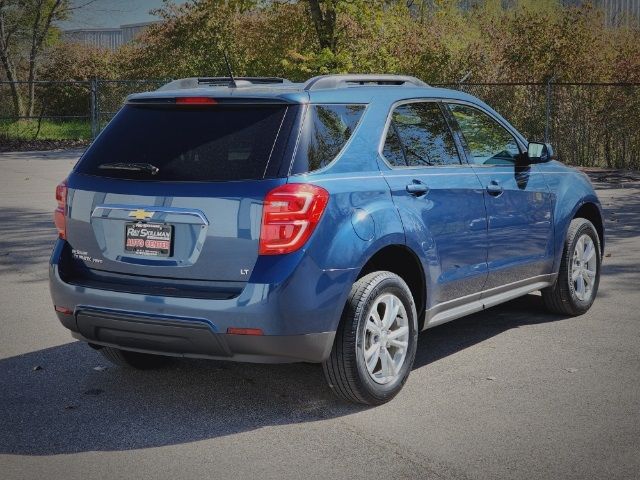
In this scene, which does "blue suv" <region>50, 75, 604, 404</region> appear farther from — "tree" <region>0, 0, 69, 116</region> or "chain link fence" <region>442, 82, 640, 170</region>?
"tree" <region>0, 0, 69, 116</region>

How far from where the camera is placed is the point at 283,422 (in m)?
5.48

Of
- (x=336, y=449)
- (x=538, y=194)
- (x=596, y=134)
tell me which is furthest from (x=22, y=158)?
(x=336, y=449)

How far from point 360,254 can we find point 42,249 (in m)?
6.86

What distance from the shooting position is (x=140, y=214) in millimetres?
5410

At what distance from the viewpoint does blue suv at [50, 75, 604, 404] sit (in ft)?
17.0

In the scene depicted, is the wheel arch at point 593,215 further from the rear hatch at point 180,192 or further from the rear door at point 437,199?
the rear hatch at point 180,192

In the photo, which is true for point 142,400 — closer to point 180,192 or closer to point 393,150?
point 180,192

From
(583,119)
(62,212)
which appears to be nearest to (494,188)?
(62,212)

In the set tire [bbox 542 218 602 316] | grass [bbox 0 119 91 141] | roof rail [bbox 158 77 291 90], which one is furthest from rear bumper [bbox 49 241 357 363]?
grass [bbox 0 119 91 141]

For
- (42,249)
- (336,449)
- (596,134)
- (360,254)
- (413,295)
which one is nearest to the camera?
(336,449)

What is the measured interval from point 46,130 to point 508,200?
26.6 meters

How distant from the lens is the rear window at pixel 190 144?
5.34 meters

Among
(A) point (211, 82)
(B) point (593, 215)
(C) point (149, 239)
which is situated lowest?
(B) point (593, 215)

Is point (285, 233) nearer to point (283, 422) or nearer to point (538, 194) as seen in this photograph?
point (283, 422)
